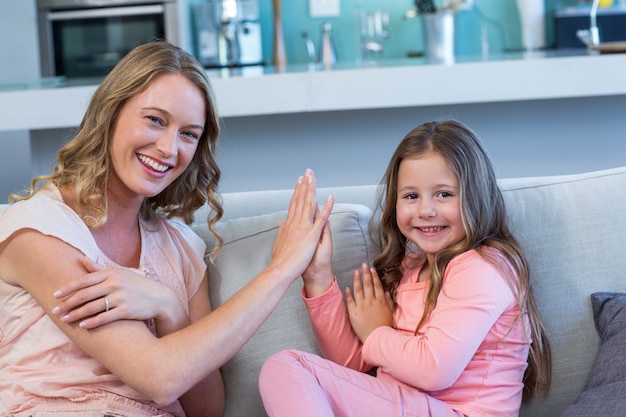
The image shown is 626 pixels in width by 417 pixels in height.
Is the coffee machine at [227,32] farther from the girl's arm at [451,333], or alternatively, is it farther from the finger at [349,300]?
the girl's arm at [451,333]

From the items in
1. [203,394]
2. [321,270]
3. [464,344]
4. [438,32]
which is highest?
[438,32]

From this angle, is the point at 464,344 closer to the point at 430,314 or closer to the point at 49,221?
the point at 430,314

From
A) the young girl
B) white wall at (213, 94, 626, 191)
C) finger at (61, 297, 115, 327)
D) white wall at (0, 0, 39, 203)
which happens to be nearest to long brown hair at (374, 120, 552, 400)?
the young girl

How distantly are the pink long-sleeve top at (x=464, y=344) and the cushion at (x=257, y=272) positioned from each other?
105 mm

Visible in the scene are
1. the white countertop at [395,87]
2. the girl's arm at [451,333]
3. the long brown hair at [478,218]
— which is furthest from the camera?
the white countertop at [395,87]

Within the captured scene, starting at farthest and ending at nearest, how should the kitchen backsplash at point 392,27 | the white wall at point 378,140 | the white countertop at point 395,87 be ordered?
the kitchen backsplash at point 392,27 < the white wall at point 378,140 < the white countertop at point 395,87

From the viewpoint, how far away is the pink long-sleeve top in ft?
5.22

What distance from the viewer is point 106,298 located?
1.49 meters

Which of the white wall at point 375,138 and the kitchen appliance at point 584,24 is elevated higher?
the kitchen appliance at point 584,24

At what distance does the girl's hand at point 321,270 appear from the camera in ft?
5.66

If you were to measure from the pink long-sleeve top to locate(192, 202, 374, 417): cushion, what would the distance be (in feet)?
0.34

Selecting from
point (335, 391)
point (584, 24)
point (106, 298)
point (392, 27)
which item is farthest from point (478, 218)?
point (392, 27)

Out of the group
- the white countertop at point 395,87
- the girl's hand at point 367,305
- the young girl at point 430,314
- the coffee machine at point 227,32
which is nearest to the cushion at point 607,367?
the young girl at point 430,314

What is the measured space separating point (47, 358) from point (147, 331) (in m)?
0.22
